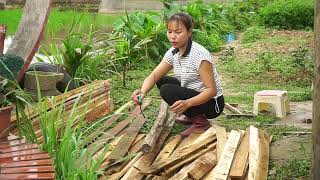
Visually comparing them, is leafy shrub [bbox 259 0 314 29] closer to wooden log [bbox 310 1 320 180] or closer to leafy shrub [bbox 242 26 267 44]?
leafy shrub [bbox 242 26 267 44]

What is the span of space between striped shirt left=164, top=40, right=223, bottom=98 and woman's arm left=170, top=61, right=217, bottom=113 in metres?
0.06

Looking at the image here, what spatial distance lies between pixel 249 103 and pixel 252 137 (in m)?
2.32

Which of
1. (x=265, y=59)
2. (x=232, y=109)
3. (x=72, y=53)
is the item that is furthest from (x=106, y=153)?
(x=265, y=59)

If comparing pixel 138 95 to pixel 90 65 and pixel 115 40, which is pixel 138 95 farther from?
pixel 115 40

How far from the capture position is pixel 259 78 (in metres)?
9.04

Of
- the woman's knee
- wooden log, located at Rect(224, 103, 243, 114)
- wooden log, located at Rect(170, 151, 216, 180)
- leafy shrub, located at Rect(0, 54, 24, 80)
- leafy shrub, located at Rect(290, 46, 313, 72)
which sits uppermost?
leafy shrub, located at Rect(0, 54, 24, 80)

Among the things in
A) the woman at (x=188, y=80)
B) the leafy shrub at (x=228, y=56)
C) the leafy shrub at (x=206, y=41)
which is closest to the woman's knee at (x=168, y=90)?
the woman at (x=188, y=80)

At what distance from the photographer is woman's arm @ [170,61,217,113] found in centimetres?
508

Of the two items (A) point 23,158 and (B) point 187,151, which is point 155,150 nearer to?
(B) point 187,151

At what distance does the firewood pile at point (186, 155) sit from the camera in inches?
164

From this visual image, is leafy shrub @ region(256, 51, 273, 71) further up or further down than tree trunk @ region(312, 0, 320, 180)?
further down

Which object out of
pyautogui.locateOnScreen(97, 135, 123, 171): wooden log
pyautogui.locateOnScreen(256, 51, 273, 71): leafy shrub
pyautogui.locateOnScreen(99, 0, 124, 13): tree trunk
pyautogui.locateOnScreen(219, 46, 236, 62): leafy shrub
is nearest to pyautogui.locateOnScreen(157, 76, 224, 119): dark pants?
pyautogui.locateOnScreen(97, 135, 123, 171): wooden log

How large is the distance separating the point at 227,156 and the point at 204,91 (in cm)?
94

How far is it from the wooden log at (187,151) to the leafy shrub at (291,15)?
11224 millimetres
